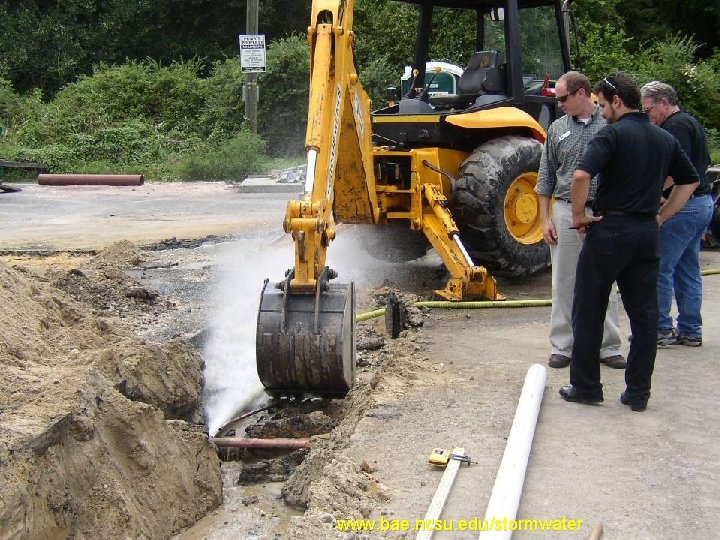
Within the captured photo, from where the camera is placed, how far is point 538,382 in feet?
18.3

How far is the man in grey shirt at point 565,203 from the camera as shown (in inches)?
247

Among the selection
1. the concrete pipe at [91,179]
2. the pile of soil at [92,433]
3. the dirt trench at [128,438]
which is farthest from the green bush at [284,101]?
the pile of soil at [92,433]

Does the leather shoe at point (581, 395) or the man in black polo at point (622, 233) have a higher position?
the man in black polo at point (622, 233)

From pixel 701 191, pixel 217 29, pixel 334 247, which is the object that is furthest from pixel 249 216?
pixel 217 29

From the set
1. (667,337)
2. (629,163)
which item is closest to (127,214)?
(667,337)

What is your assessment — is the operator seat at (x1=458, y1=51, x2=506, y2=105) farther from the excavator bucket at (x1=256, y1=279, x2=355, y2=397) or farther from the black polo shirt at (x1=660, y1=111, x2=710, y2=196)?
the excavator bucket at (x1=256, y1=279, x2=355, y2=397)

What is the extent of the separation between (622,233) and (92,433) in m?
2.98

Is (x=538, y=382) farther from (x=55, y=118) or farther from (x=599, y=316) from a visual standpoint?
(x=55, y=118)

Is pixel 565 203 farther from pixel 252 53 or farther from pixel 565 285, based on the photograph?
pixel 252 53

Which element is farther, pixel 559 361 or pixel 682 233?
pixel 682 233

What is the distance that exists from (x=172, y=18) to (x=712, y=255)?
30889 mm

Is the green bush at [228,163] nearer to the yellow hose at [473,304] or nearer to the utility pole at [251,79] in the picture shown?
the utility pole at [251,79]

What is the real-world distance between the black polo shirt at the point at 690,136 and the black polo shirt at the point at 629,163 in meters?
1.31

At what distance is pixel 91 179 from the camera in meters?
21.1
